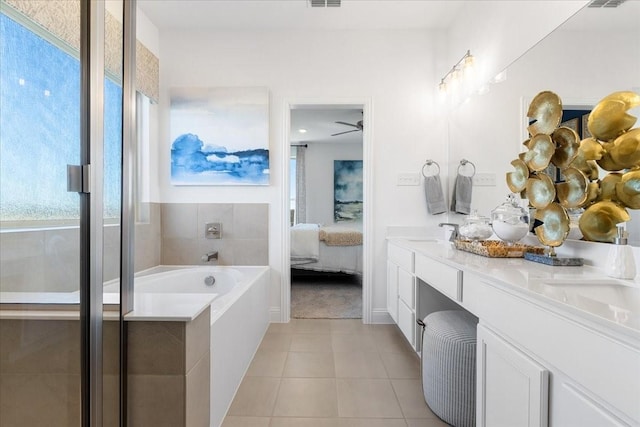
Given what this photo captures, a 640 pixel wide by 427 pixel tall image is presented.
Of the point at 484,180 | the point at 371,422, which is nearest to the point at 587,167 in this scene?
the point at 484,180

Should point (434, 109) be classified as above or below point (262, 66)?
below

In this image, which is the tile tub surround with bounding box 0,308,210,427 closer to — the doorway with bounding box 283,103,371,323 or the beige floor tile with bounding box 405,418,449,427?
the beige floor tile with bounding box 405,418,449,427

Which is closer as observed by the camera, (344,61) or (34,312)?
(34,312)

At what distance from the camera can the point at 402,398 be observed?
5.77 feet

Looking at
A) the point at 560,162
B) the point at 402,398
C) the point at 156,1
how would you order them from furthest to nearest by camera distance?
1. the point at 156,1
2. the point at 402,398
3. the point at 560,162

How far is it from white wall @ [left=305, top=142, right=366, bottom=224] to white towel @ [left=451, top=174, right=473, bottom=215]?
4.55 meters

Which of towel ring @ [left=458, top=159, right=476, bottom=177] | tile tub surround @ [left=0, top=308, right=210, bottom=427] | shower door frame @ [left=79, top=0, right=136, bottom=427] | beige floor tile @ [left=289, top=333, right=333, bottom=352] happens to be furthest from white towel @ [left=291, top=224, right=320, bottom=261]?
shower door frame @ [left=79, top=0, right=136, bottom=427]

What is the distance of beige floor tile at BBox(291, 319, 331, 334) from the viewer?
269 centimetres

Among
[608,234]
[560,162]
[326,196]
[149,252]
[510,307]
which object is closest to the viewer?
[510,307]

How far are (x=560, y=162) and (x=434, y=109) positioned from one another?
1.67 m

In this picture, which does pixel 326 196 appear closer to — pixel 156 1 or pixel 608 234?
pixel 156 1

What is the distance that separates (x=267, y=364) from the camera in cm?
212

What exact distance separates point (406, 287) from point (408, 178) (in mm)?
1072

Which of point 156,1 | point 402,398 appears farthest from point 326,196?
point 402,398
